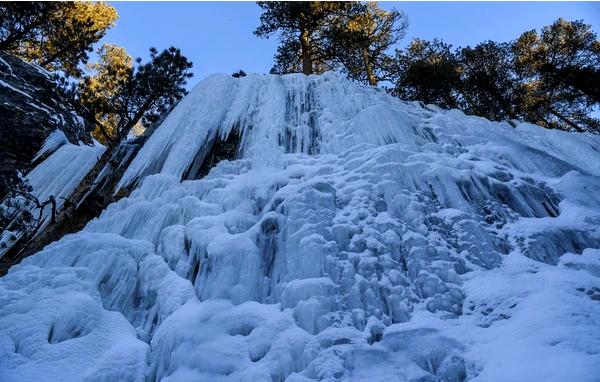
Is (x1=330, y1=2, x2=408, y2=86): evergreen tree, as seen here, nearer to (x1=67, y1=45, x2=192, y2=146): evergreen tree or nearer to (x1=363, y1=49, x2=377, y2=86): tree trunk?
(x1=363, y1=49, x2=377, y2=86): tree trunk

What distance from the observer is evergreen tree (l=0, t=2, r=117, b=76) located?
14.9 m

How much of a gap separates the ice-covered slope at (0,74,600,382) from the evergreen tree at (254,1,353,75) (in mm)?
9312

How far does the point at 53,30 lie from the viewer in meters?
15.8

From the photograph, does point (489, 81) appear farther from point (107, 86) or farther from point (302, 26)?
point (107, 86)

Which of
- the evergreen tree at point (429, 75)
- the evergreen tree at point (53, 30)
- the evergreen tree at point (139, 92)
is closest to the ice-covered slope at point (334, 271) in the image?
the evergreen tree at point (139, 92)

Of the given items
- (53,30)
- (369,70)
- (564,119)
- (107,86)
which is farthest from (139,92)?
(564,119)

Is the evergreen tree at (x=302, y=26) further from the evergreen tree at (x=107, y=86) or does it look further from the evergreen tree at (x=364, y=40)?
the evergreen tree at (x=107, y=86)

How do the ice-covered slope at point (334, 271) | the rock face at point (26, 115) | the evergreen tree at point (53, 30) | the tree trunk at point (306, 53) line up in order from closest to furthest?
the ice-covered slope at point (334, 271)
the rock face at point (26, 115)
the evergreen tree at point (53, 30)
the tree trunk at point (306, 53)

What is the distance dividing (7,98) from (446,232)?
12834 mm

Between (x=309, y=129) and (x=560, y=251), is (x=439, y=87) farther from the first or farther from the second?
(x=560, y=251)

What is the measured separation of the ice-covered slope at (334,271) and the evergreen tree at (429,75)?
714cm

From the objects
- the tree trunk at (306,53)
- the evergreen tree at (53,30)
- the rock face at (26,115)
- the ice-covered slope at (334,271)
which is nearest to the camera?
the ice-covered slope at (334,271)

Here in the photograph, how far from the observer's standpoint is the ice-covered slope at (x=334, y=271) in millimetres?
4426

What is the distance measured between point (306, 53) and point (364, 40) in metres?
2.42
